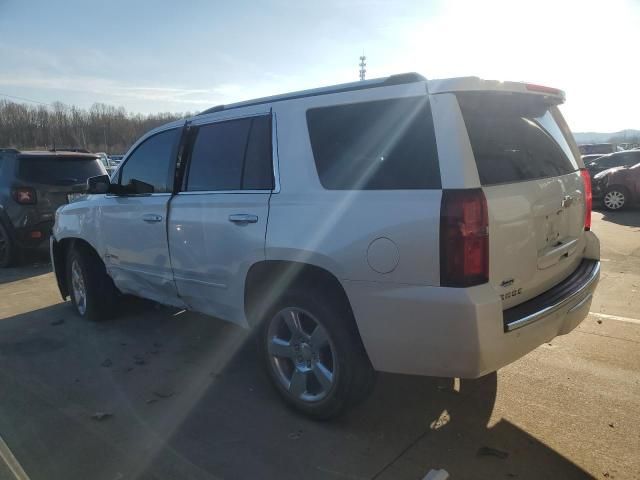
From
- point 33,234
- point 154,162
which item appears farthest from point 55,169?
point 154,162

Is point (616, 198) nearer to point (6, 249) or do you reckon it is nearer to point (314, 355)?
point (314, 355)

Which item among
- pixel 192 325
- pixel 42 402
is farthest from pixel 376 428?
pixel 192 325

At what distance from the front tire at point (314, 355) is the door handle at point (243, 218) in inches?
21.6

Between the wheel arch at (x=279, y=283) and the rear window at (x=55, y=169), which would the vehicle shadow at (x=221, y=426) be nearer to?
the wheel arch at (x=279, y=283)

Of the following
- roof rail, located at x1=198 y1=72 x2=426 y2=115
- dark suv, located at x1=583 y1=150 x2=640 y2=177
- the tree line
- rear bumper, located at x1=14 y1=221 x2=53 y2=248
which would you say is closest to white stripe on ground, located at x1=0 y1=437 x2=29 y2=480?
roof rail, located at x1=198 y1=72 x2=426 y2=115

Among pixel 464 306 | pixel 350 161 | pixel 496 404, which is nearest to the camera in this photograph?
pixel 464 306

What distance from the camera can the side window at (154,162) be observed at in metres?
4.10

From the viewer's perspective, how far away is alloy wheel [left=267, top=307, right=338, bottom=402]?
2.96 meters

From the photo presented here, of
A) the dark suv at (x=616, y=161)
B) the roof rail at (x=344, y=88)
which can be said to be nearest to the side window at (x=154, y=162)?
A: the roof rail at (x=344, y=88)

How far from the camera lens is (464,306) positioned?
7.57 feet

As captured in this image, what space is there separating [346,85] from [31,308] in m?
4.95

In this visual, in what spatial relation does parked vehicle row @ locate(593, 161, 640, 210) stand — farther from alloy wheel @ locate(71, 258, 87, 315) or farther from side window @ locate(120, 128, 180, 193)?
alloy wheel @ locate(71, 258, 87, 315)

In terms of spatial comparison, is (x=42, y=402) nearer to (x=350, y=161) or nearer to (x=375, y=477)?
(x=375, y=477)

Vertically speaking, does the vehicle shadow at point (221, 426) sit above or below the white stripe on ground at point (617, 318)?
above
